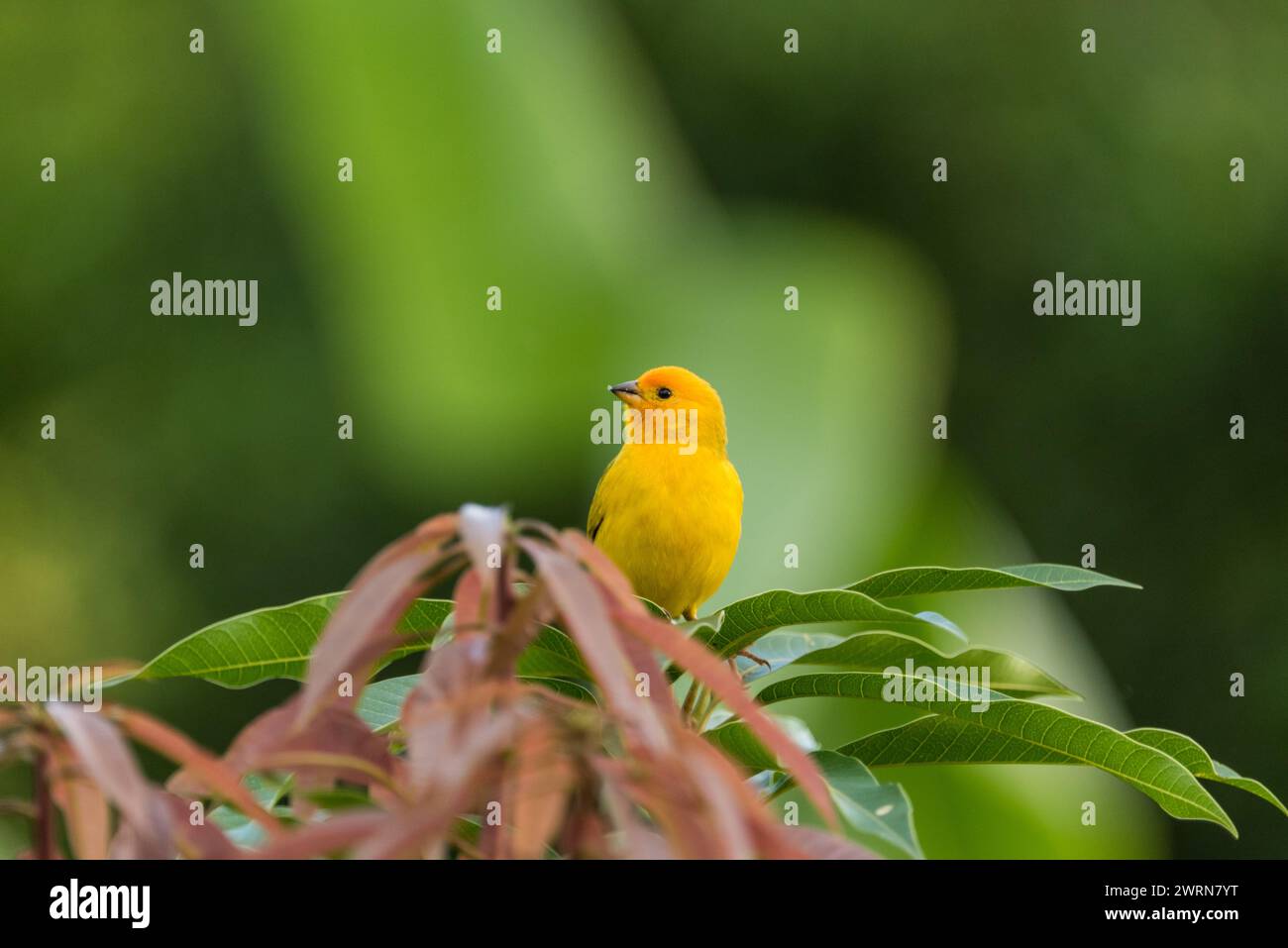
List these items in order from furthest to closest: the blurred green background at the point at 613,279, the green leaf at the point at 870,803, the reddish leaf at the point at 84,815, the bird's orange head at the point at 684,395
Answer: the blurred green background at the point at 613,279 < the bird's orange head at the point at 684,395 < the green leaf at the point at 870,803 < the reddish leaf at the point at 84,815

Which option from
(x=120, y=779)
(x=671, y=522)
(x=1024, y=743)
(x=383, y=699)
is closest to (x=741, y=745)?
(x=1024, y=743)

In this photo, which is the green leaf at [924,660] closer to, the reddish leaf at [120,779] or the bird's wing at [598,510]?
the reddish leaf at [120,779]

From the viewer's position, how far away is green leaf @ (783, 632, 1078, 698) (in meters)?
1.07

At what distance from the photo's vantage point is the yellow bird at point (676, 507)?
2.28 metres

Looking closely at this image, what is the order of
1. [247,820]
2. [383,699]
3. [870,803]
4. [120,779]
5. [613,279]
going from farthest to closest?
[613,279] → [383,699] → [247,820] → [870,803] → [120,779]

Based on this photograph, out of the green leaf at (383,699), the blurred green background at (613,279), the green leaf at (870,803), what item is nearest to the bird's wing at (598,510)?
the blurred green background at (613,279)

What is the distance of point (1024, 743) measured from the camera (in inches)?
41.0

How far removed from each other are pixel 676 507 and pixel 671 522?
3 centimetres

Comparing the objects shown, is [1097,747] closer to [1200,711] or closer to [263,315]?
[1200,711]

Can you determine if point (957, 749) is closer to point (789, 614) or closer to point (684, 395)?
point (789, 614)

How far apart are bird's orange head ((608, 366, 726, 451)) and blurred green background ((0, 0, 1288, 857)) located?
775 millimetres

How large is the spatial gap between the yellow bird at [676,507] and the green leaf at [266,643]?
1198 mm

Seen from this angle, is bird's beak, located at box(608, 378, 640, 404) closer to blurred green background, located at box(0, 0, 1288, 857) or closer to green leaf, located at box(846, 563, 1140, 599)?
blurred green background, located at box(0, 0, 1288, 857)

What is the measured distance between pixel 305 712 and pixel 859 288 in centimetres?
364
